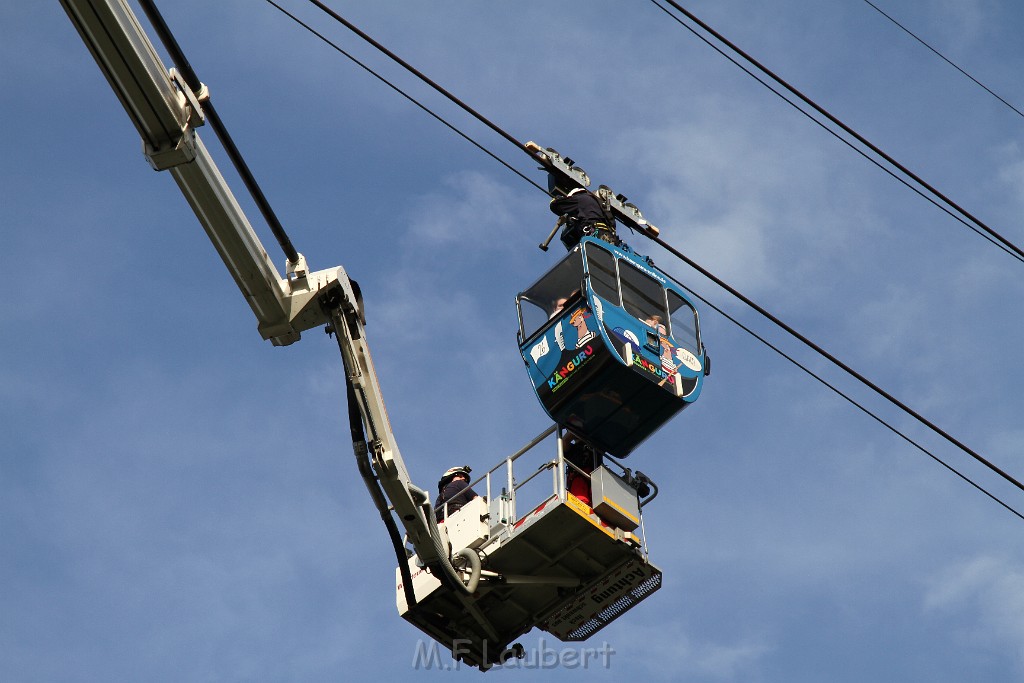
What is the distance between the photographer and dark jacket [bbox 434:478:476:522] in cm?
2234

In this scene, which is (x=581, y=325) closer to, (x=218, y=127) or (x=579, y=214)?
(x=579, y=214)

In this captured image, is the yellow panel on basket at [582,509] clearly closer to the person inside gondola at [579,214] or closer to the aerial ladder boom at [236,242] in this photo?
the aerial ladder boom at [236,242]

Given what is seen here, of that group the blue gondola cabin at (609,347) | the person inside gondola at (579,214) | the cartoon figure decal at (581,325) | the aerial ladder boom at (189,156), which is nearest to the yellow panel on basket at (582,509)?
the blue gondola cabin at (609,347)

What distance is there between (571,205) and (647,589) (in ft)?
20.5

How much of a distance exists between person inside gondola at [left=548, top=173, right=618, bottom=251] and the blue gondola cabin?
4.39ft

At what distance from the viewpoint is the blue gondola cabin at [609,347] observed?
22.2m

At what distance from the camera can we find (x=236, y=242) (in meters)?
16.9

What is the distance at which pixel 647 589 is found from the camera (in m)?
21.9

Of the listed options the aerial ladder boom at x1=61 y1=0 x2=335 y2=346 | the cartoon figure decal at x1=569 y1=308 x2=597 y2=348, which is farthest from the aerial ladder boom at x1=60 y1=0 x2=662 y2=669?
the cartoon figure decal at x1=569 y1=308 x2=597 y2=348

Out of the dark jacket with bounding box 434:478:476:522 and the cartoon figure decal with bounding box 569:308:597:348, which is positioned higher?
the cartoon figure decal with bounding box 569:308:597:348

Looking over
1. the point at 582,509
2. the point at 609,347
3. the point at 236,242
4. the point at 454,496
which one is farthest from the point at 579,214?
the point at 236,242

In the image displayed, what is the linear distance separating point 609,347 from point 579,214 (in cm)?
386

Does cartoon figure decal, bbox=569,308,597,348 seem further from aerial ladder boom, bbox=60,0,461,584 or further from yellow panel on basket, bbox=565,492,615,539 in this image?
aerial ladder boom, bbox=60,0,461,584

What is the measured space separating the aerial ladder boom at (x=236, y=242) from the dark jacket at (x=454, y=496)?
7.27 feet
